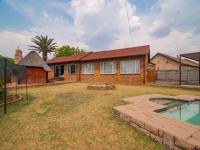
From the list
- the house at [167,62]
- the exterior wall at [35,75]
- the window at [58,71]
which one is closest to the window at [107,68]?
the exterior wall at [35,75]

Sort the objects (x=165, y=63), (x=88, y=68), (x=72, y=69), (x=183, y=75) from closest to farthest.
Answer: (x=183, y=75) < (x=88, y=68) < (x=72, y=69) < (x=165, y=63)

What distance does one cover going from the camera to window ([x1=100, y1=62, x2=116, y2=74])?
15.2m

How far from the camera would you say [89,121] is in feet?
12.4

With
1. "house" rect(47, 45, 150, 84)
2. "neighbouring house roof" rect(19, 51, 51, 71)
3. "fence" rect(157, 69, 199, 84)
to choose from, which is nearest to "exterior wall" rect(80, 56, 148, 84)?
"house" rect(47, 45, 150, 84)

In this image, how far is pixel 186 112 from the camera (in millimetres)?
4918

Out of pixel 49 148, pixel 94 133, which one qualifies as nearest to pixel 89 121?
pixel 94 133

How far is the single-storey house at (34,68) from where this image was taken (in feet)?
47.5

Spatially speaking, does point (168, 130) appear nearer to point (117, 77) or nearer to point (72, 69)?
point (117, 77)

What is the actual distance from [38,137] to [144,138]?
7.93ft

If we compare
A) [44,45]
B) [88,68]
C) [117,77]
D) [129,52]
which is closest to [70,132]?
[117,77]

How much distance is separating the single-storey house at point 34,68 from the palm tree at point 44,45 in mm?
15283

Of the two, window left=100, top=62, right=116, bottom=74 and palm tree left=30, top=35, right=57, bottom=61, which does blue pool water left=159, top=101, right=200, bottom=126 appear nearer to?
window left=100, top=62, right=116, bottom=74

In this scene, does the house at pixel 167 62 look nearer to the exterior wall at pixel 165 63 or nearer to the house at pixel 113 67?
the exterior wall at pixel 165 63

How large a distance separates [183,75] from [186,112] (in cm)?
1347
